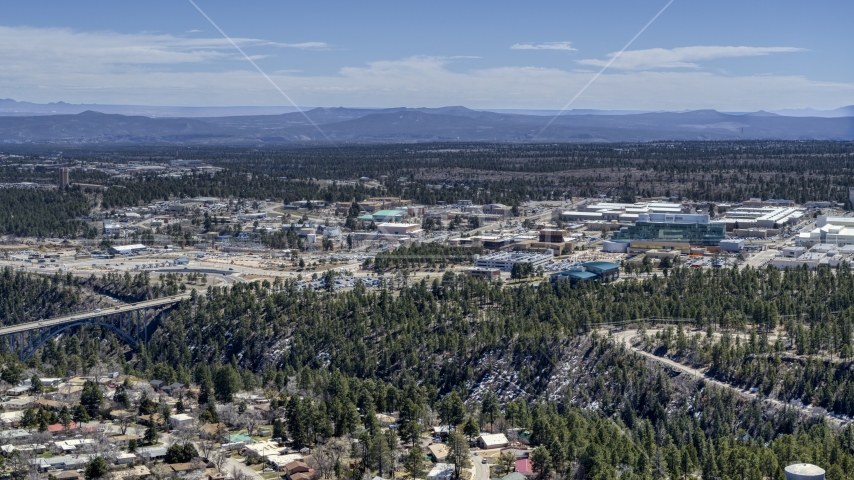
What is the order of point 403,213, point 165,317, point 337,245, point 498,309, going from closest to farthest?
point 498,309
point 165,317
point 337,245
point 403,213

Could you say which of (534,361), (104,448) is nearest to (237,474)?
(104,448)

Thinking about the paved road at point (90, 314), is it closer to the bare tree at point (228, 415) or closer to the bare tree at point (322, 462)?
the bare tree at point (228, 415)

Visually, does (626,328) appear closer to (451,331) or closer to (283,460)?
(451,331)

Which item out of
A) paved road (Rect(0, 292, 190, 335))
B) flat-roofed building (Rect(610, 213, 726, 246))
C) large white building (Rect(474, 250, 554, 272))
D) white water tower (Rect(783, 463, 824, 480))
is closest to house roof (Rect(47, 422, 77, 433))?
paved road (Rect(0, 292, 190, 335))

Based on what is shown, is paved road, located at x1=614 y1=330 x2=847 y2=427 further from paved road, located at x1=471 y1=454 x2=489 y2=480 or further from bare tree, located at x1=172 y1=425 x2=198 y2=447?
bare tree, located at x1=172 y1=425 x2=198 y2=447

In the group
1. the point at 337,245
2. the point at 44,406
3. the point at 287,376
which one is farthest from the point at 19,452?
the point at 337,245
